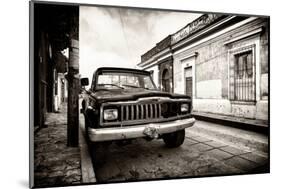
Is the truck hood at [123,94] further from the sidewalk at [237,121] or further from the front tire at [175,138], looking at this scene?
the sidewalk at [237,121]

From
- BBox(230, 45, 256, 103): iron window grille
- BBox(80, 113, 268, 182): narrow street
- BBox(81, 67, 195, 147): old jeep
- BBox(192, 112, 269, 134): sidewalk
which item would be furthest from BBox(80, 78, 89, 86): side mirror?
BBox(230, 45, 256, 103): iron window grille

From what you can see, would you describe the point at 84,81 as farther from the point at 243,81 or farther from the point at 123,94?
the point at 243,81

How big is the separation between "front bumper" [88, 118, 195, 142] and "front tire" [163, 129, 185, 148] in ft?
0.39

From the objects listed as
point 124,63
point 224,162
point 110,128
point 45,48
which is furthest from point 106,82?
point 224,162

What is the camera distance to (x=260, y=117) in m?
2.66

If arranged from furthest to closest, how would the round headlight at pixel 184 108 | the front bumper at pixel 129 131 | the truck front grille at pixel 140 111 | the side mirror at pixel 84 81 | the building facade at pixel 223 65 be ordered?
the building facade at pixel 223 65, the round headlight at pixel 184 108, the side mirror at pixel 84 81, the truck front grille at pixel 140 111, the front bumper at pixel 129 131

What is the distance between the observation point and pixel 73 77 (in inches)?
91.6

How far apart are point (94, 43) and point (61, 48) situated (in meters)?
0.54

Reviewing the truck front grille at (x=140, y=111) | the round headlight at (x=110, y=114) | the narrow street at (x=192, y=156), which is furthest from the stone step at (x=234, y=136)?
the round headlight at (x=110, y=114)

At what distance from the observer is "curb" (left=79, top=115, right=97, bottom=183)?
2213 mm

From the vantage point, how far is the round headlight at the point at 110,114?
210cm

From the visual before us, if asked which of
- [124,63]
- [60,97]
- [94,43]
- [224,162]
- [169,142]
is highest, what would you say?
[94,43]

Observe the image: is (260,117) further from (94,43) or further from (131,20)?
(94,43)

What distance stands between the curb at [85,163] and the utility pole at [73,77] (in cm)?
6
